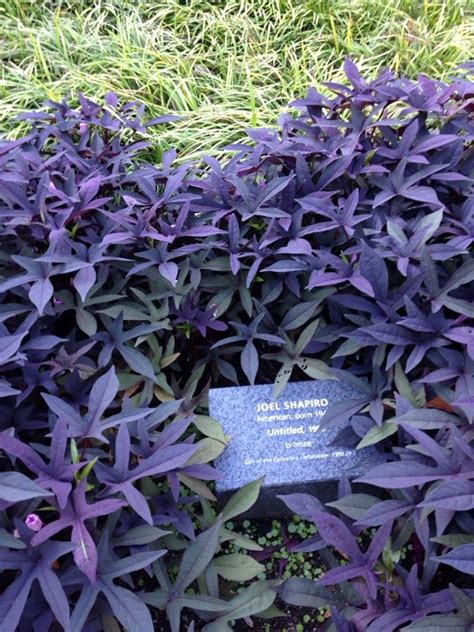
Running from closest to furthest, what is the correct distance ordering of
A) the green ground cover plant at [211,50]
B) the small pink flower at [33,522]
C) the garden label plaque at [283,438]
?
the small pink flower at [33,522]
the garden label plaque at [283,438]
the green ground cover plant at [211,50]

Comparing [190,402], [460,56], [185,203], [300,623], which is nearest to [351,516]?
[300,623]

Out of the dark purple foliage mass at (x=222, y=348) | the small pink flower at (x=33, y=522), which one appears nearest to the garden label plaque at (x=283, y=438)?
the dark purple foliage mass at (x=222, y=348)

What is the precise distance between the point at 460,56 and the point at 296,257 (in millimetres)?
1713

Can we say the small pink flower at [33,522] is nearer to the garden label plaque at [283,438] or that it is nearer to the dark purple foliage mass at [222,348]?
the dark purple foliage mass at [222,348]

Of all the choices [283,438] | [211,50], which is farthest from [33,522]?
[211,50]

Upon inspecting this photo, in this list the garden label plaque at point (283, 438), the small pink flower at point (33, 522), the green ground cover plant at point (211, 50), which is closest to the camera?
the small pink flower at point (33, 522)

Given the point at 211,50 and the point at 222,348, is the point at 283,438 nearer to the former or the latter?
the point at 222,348

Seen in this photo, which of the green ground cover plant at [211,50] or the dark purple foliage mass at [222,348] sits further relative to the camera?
the green ground cover plant at [211,50]

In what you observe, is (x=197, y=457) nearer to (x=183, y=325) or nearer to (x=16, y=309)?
(x=183, y=325)

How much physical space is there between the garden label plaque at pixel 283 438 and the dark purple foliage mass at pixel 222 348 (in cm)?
5

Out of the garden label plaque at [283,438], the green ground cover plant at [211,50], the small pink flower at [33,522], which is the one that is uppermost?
the green ground cover plant at [211,50]

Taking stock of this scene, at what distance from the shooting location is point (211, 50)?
9.23 ft

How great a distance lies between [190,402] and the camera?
149cm

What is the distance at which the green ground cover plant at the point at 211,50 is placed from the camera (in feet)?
8.30
